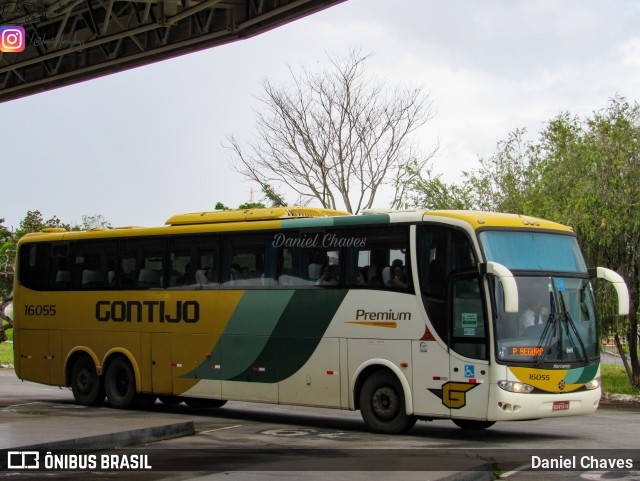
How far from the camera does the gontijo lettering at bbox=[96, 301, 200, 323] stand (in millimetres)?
18750

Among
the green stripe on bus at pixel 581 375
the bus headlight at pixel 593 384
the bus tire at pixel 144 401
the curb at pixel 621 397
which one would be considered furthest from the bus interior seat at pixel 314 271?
the curb at pixel 621 397

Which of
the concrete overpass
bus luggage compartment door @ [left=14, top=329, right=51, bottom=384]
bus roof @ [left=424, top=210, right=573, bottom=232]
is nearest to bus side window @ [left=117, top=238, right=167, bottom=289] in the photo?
bus luggage compartment door @ [left=14, top=329, right=51, bottom=384]

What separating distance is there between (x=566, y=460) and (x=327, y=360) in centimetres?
496

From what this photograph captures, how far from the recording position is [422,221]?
15.5m

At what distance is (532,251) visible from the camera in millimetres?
15352

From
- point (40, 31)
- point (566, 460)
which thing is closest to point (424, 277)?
point (566, 460)

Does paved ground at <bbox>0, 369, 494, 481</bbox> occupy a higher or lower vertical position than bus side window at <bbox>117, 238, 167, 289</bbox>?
lower

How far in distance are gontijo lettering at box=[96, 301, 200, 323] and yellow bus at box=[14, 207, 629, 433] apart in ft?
0.09

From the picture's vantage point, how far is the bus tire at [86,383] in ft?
67.7

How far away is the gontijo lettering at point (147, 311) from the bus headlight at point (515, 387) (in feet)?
20.9

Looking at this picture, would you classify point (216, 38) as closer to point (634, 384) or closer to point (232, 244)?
point (232, 244)

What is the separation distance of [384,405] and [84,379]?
303 inches

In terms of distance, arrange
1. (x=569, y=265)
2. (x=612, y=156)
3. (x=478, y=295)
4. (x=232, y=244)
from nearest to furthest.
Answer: (x=478, y=295), (x=569, y=265), (x=232, y=244), (x=612, y=156)

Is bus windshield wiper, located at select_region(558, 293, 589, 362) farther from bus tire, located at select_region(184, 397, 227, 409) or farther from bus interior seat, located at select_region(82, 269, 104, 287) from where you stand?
bus interior seat, located at select_region(82, 269, 104, 287)
